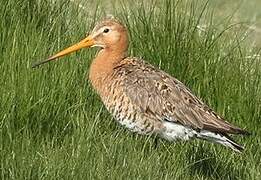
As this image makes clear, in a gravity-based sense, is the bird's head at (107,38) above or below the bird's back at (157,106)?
above

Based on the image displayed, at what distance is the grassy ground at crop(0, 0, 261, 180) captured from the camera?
5.88 m

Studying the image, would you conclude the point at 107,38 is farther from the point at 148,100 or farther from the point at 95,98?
the point at 148,100

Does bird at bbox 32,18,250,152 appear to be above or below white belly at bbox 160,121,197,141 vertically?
above

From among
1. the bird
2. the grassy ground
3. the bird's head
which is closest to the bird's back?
the bird

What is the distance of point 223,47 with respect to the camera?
8.26m

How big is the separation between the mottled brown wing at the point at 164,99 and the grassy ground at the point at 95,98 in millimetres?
211

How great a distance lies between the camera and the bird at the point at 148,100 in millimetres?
6777

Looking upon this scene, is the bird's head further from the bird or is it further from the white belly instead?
the white belly

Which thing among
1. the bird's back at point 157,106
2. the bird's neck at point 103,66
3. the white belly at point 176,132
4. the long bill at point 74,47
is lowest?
the white belly at point 176,132

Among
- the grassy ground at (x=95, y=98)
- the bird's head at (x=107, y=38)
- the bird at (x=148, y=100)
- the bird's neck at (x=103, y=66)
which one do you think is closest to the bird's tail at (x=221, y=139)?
the bird at (x=148, y=100)

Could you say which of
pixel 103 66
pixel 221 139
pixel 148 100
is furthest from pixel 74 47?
pixel 221 139

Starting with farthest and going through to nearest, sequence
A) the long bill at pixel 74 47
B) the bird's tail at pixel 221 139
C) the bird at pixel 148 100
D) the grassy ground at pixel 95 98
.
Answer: the long bill at pixel 74 47 → the bird at pixel 148 100 → the bird's tail at pixel 221 139 → the grassy ground at pixel 95 98

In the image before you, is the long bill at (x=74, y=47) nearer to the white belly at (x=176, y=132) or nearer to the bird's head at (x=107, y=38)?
the bird's head at (x=107, y=38)

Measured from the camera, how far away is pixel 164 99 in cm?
692
